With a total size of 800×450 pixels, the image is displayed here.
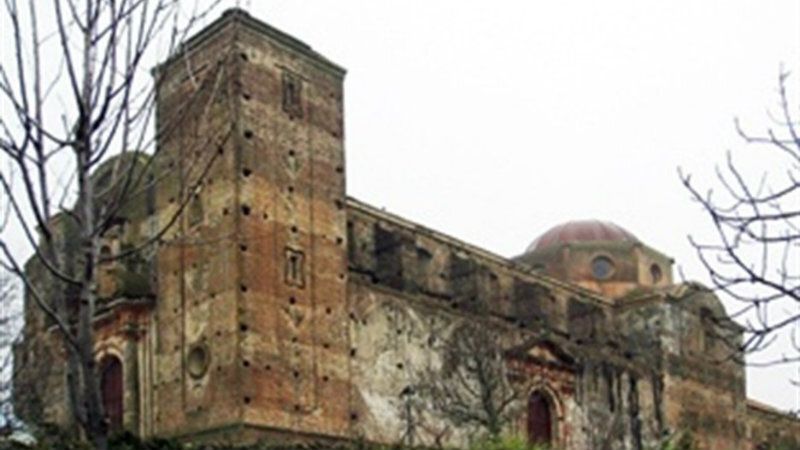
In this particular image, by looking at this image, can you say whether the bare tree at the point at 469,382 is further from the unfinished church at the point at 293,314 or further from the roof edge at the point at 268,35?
the roof edge at the point at 268,35

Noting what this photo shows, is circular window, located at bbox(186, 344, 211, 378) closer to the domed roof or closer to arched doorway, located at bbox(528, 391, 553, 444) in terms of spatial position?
arched doorway, located at bbox(528, 391, 553, 444)

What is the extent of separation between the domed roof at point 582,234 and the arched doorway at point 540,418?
45.9ft

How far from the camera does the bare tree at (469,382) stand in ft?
128

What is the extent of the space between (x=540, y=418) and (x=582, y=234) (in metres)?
15.3

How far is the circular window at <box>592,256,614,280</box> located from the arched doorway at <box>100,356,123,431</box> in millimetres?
25498

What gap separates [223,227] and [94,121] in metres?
27.5

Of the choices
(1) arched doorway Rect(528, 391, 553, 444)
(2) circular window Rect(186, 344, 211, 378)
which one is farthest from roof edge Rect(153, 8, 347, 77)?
(1) arched doorway Rect(528, 391, 553, 444)

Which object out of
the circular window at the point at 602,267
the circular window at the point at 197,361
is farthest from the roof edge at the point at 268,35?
the circular window at the point at 602,267

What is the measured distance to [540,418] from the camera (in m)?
45.1

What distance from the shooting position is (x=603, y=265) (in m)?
57.0

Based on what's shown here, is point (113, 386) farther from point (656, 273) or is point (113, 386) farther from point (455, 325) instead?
point (656, 273)

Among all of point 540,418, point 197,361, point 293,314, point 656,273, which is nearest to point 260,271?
point 293,314

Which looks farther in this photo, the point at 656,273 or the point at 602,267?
the point at 656,273

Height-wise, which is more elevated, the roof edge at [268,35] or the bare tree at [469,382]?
the roof edge at [268,35]
